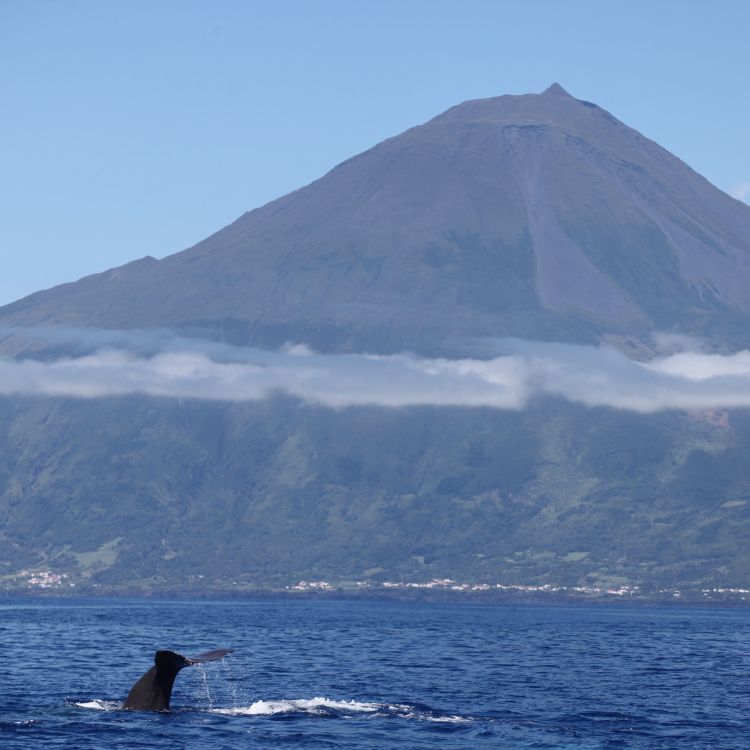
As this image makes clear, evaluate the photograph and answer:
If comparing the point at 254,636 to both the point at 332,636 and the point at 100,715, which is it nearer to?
the point at 332,636

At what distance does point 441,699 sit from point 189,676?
23737 mm

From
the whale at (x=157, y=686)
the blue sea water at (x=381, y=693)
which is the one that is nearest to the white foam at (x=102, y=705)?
the blue sea water at (x=381, y=693)

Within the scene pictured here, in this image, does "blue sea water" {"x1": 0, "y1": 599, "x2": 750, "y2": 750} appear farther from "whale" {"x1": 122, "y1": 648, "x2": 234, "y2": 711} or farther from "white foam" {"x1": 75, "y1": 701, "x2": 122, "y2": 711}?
"whale" {"x1": 122, "y1": 648, "x2": 234, "y2": 711}

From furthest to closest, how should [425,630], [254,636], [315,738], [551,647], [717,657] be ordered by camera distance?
[425,630] → [254,636] → [551,647] → [717,657] → [315,738]

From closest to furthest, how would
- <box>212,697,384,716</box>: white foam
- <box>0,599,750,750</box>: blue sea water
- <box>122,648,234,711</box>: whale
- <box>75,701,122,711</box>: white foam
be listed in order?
<box>122,648,234,711</box>: whale, <box>0,599,750,750</box>: blue sea water, <box>75,701,122,711</box>: white foam, <box>212,697,384,716</box>: white foam

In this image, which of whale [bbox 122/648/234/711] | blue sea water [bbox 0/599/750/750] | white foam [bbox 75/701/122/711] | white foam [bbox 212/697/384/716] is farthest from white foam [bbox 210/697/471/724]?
white foam [bbox 75/701/122/711]

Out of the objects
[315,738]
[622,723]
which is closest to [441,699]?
[622,723]

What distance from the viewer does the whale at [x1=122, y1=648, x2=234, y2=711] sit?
7312 centimetres

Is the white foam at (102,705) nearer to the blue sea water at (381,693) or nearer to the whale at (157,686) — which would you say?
the blue sea water at (381,693)

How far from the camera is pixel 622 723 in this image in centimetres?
8231

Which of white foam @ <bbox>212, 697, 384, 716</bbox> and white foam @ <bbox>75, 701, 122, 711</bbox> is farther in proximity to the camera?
white foam @ <bbox>212, 697, 384, 716</bbox>

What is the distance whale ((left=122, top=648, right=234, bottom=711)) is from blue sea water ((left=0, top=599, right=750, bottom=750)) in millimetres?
1091

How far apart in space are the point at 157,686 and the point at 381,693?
20.3 meters

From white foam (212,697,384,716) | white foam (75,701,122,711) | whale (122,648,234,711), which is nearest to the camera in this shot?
whale (122,648,234,711)
